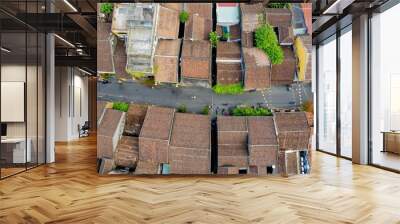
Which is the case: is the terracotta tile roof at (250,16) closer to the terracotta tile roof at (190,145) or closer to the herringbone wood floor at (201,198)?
the terracotta tile roof at (190,145)

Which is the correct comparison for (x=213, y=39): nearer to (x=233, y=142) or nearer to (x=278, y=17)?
(x=278, y=17)

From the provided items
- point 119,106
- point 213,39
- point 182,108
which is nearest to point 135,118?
point 119,106

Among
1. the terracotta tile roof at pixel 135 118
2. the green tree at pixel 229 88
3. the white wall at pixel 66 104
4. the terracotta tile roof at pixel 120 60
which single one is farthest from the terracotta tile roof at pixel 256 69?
the white wall at pixel 66 104

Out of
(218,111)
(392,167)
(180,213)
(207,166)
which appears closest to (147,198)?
(180,213)

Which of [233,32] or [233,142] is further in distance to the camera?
[233,32]

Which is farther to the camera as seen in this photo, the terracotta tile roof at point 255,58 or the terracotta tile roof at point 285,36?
the terracotta tile roof at point 285,36

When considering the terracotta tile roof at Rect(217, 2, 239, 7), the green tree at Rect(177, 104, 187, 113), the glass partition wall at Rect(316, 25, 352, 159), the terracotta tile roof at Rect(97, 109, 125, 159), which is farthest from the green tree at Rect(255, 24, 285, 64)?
the glass partition wall at Rect(316, 25, 352, 159)

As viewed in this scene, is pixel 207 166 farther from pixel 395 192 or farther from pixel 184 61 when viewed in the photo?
pixel 395 192
